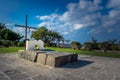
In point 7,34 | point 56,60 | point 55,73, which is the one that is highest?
point 7,34

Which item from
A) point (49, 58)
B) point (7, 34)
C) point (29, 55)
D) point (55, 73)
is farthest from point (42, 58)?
point (7, 34)

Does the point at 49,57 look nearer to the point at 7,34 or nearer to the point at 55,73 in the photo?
the point at 55,73

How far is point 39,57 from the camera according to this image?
5605 millimetres

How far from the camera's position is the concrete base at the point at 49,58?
4871mm

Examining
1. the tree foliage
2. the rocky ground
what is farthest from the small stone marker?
the tree foliage

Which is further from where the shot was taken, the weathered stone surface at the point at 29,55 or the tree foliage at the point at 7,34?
the tree foliage at the point at 7,34

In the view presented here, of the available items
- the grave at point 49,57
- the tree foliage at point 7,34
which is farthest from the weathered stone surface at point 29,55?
the tree foliage at point 7,34

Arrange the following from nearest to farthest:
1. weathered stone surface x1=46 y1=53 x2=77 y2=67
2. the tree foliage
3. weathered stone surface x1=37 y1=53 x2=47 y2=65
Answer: weathered stone surface x1=46 y1=53 x2=77 y2=67, weathered stone surface x1=37 y1=53 x2=47 y2=65, the tree foliage

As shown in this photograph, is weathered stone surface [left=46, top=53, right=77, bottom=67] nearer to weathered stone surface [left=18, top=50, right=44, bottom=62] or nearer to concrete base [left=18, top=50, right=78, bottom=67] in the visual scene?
concrete base [left=18, top=50, right=78, bottom=67]

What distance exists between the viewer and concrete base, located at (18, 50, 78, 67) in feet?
16.0

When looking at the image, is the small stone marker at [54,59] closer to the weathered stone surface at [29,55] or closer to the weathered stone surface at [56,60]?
the weathered stone surface at [56,60]

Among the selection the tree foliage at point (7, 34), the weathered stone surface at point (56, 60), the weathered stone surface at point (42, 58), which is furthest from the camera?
the tree foliage at point (7, 34)

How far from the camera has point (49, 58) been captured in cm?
503

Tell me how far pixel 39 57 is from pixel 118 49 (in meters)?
11.1
